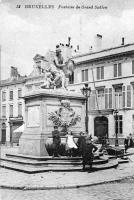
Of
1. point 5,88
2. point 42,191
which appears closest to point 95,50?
point 5,88

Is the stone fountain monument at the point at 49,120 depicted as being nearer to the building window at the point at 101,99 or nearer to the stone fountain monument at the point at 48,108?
the stone fountain monument at the point at 48,108

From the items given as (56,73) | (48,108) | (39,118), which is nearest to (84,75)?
(56,73)

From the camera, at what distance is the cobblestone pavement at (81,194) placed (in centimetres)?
727

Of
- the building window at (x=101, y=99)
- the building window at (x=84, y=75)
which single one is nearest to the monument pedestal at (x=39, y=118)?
the building window at (x=101, y=99)

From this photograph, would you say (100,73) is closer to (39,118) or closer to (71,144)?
(39,118)

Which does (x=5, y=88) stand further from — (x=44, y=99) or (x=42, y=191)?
(x=42, y=191)

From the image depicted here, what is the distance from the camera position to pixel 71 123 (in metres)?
12.9

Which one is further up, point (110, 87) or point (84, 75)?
point (84, 75)

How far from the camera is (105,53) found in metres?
32.0

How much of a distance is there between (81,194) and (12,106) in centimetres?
3604

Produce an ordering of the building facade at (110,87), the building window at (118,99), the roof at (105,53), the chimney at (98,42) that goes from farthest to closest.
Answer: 1. the chimney at (98,42)
2. the building window at (118,99)
3. the roof at (105,53)
4. the building facade at (110,87)

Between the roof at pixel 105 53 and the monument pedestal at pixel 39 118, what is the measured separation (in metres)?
18.2

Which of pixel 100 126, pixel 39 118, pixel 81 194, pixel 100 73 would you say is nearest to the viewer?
pixel 81 194

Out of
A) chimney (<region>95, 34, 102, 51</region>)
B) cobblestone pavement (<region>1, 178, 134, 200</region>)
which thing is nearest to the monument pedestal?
cobblestone pavement (<region>1, 178, 134, 200</region>)
